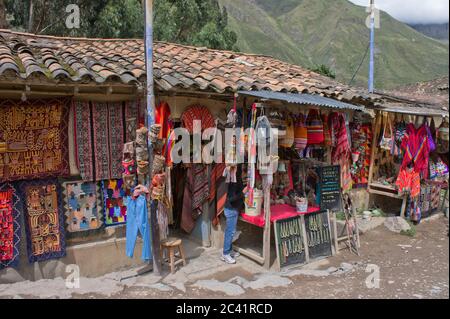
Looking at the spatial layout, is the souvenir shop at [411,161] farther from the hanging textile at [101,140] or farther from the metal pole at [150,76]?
the hanging textile at [101,140]

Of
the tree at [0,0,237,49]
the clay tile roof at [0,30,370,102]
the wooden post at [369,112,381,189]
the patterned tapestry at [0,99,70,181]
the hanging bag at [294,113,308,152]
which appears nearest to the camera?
the clay tile roof at [0,30,370,102]

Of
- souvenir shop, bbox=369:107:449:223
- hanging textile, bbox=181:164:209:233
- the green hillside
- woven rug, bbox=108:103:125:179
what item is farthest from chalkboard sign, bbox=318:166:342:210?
the green hillside

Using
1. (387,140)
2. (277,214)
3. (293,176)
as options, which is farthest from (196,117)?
(387,140)

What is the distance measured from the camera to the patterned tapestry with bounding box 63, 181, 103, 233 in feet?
18.7

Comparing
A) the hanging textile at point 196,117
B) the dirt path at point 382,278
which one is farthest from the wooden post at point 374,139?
the hanging textile at point 196,117

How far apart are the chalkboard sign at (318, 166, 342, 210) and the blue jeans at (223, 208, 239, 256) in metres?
1.68

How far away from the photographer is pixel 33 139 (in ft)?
17.3

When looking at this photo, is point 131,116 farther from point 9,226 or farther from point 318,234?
point 318,234

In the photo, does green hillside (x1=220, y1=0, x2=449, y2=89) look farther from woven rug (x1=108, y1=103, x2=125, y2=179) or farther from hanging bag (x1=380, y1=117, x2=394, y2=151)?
woven rug (x1=108, y1=103, x2=125, y2=179)

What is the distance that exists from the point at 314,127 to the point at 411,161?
3144 mm

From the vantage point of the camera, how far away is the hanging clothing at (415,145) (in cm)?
891
